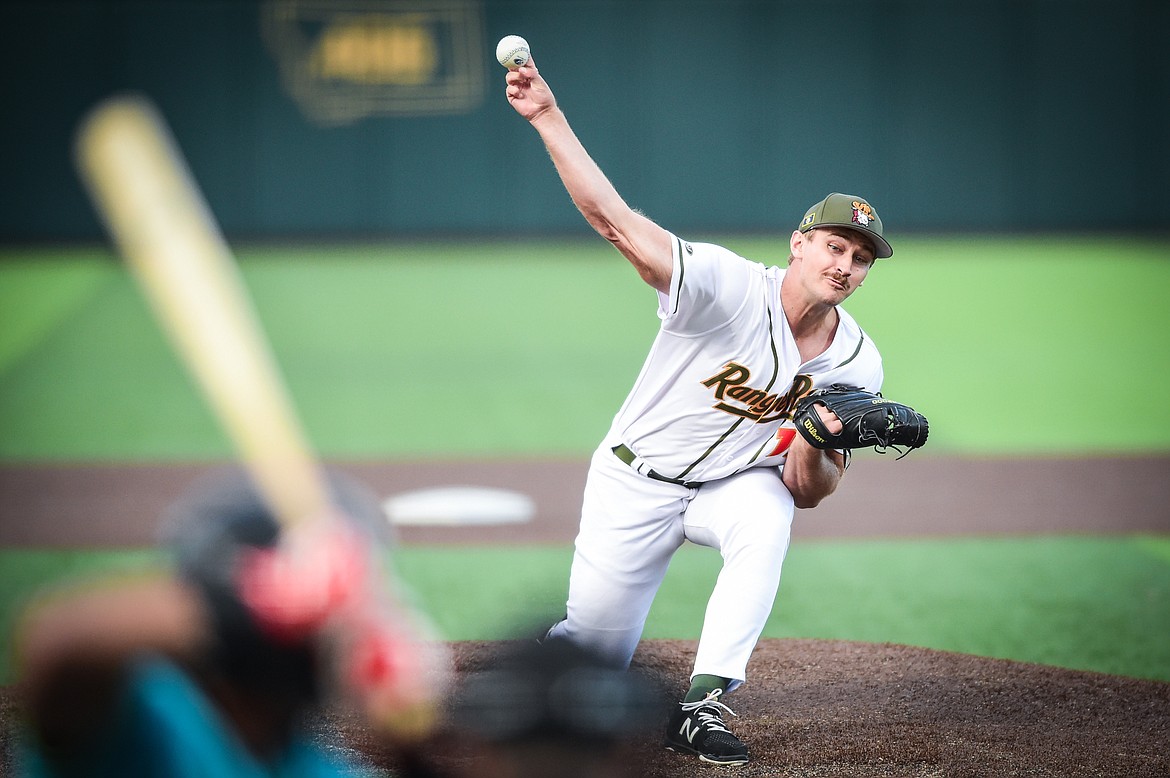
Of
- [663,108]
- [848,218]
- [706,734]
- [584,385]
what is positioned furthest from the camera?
[663,108]

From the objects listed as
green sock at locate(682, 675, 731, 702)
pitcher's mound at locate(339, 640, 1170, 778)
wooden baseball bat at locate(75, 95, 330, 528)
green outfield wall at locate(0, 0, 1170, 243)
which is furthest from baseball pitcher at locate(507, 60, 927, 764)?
green outfield wall at locate(0, 0, 1170, 243)

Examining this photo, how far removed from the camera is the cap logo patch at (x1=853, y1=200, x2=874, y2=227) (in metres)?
4.52

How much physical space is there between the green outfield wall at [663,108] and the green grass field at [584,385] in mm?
895

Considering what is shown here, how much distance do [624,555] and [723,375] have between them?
712 millimetres

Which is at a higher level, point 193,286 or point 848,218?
point 193,286

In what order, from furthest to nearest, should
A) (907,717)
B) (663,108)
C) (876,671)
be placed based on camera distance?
(663,108)
(876,671)
(907,717)

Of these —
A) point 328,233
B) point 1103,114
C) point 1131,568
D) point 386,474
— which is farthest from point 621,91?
point 1131,568

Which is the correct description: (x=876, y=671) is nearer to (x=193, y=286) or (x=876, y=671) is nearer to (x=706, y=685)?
(x=706, y=685)

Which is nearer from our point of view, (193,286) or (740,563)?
(193,286)

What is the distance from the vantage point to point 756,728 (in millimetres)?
4590

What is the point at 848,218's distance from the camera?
14.8 ft

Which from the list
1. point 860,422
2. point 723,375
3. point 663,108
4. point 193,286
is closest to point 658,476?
point 723,375

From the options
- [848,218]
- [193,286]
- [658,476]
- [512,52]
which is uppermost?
[512,52]

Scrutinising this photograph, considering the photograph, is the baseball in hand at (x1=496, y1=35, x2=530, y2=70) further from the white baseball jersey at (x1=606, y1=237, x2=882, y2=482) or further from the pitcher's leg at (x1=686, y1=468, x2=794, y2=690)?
the pitcher's leg at (x1=686, y1=468, x2=794, y2=690)
